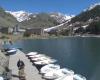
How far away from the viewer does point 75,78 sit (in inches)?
1665

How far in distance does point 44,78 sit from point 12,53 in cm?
3686

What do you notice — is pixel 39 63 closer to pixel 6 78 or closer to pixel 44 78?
pixel 44 78

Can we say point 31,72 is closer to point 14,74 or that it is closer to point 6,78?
point 14,74

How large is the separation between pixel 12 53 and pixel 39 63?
23120 millimetres

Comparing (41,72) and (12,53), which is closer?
(41,72)

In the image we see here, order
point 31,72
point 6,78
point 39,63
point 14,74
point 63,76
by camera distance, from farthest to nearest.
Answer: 1. point 39,63
2. point 31,72
3. point 14,74
4. point 63,76
5. point 6,78

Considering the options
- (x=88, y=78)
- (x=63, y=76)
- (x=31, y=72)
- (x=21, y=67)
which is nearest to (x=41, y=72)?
(x=31, y=72)

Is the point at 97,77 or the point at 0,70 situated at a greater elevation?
the point at 0,70

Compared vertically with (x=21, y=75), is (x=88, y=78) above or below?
below

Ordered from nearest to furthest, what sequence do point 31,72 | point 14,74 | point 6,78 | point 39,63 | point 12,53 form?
point 6,78, point 14,74, point 31,72, point 39,63, point 12,53

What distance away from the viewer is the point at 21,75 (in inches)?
1484

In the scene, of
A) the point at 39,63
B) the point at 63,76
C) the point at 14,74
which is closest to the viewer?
the point at 63,76

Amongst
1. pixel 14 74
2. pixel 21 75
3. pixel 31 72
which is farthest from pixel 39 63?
pixel 21 75

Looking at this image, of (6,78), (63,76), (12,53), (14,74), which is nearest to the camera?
(6,78)
